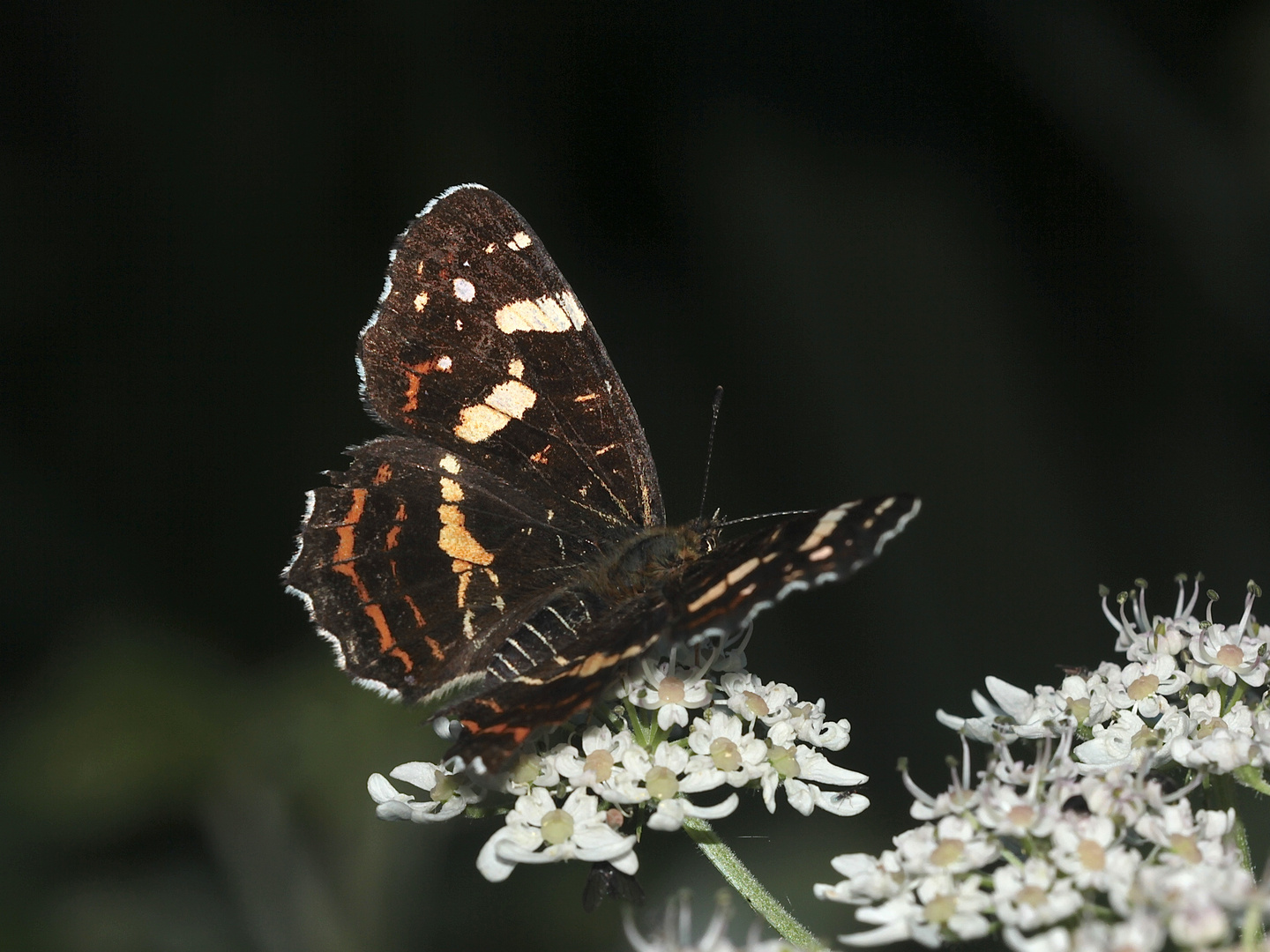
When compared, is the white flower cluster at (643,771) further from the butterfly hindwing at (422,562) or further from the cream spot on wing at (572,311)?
the cream spot on wing at (572,311)

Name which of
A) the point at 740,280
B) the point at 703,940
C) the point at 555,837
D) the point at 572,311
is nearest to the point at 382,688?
the point at 555,837

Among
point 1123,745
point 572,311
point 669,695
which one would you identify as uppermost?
point 572,311

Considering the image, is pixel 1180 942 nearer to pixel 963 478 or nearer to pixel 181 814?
pixel 181 814

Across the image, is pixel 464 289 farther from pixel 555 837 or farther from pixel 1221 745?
pixel 1221 745

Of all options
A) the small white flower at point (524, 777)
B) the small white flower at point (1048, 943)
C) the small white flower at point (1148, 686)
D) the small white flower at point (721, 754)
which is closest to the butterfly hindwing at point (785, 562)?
the small white flower at point (721, 754)

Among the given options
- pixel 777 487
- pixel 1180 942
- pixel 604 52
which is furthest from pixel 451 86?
pixel 1180 942

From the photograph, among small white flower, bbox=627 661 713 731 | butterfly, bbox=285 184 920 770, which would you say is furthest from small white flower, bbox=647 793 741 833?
butterfly, bbox=285 184 920 770
